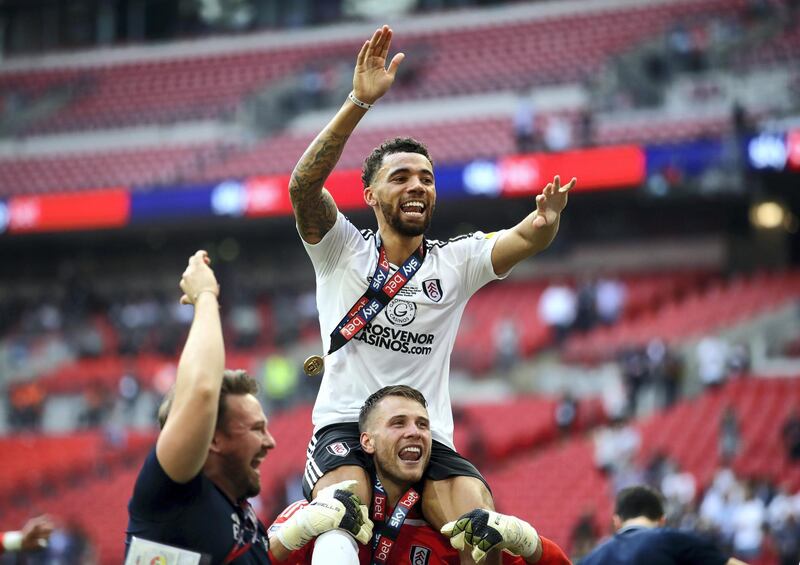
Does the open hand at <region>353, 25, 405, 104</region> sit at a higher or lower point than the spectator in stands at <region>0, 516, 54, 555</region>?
higher

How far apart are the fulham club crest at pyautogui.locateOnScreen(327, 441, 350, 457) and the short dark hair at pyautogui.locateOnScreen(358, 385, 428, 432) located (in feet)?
0.37

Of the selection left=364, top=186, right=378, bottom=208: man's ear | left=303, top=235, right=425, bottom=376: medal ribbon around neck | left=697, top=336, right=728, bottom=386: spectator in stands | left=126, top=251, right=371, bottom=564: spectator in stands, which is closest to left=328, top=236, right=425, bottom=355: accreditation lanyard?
left=303, top=235, right=425, bottom=376: medal ribbon around neck

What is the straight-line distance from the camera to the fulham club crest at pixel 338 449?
555 cm

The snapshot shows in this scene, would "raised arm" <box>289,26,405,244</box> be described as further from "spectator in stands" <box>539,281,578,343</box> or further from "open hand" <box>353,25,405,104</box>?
"spectator in stands" <box>539,281,578,343</box>

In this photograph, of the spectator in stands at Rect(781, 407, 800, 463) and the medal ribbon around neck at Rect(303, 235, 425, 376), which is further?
the spectator in stands at Rect(781, 407, 800, 463)

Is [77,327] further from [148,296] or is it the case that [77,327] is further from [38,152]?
[38,152]

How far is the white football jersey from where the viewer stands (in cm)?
575

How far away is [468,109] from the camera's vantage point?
94.3ft

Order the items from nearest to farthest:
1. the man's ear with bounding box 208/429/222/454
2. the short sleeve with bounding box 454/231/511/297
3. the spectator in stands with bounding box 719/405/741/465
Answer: the man's ear with bounding box 208/429/222/454 < the short sleeve with bounding box 454/231/511/297 < the spectator in stands with bounding box 719/405/741/465

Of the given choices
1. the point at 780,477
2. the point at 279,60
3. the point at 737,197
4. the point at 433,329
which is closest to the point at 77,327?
the point at 279,60

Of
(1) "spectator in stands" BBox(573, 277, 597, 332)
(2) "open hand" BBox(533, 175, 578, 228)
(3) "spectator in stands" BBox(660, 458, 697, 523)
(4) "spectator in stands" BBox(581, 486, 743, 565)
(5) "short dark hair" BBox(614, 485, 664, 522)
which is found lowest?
(4) "spectator in stands" BBox(581, 486, 743, 565)

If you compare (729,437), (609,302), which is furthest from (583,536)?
(609,302)

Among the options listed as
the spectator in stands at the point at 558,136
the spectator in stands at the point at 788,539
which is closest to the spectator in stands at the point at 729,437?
the spectator in stands at the point at 788,539

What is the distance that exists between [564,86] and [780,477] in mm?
12571
